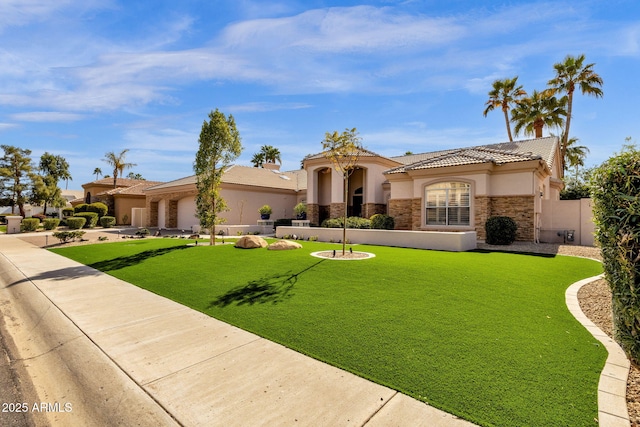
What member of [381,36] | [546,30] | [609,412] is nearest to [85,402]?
[609,412]

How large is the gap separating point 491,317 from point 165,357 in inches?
210

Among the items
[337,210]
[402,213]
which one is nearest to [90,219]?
[337,210]

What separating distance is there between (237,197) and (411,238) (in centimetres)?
1689

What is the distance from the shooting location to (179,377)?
3.95 metres

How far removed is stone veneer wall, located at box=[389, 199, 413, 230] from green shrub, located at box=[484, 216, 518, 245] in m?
4.95

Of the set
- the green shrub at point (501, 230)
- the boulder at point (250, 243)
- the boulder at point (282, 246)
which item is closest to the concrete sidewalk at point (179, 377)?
the boulder at point (282, 246)

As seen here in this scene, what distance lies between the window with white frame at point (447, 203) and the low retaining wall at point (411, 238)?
9.85 feet

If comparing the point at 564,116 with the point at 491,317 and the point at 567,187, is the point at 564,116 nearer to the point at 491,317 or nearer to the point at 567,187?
the point at 567,187

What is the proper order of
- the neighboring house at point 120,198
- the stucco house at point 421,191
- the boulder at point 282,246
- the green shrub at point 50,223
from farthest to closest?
the neighboring house at point 120,198
the green shrub at point 50,223
the stucco house at point 421,191
the boulder at point 282,246

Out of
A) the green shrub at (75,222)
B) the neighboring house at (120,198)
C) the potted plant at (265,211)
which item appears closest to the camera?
the potted plant at (265,211)

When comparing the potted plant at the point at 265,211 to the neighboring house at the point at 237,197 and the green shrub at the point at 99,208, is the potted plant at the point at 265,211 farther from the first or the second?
the green shrub at the point at 99,208

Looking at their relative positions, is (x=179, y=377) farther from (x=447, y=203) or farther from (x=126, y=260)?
(x=447, y=203)

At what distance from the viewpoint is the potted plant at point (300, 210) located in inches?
1043

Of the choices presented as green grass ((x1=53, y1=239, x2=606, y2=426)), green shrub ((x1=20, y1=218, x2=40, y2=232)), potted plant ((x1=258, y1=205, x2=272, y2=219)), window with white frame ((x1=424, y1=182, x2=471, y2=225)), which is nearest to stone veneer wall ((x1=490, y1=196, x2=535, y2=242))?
window with white frame ((x1=424, y1=182, x2=471, y2=225))
